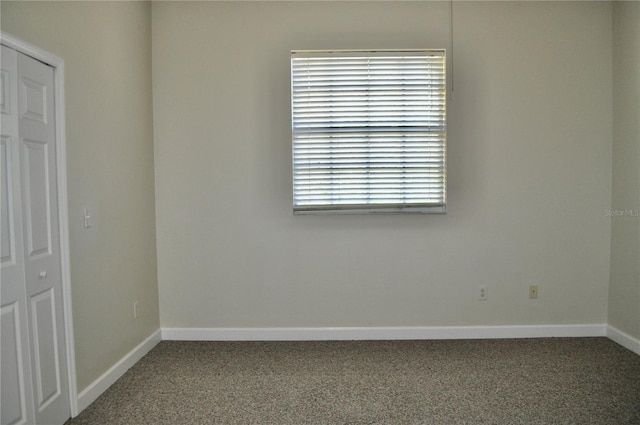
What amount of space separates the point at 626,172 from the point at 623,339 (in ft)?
4.66

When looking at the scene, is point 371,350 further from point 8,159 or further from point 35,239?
point 8,159

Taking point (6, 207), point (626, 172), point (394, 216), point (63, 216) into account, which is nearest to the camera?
point (6, 207)

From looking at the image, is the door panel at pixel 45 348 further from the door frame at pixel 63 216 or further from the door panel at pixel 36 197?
the door panel at pixel 36 197

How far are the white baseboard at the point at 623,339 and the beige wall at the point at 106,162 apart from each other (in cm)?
406

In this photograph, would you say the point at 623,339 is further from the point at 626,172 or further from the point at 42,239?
the point at 42,239

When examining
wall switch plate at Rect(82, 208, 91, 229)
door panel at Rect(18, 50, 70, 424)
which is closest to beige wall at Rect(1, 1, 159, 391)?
wall switch plate at Rect(82, 208, 91, 229)

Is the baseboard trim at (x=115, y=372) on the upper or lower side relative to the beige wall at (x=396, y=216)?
lower

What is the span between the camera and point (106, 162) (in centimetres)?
328

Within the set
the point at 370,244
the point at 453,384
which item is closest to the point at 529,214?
the point at 370,244

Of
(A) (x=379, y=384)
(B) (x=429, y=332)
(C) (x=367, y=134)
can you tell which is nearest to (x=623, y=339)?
(B) (x=429, y=332)

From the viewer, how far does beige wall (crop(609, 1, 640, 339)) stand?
149 inches

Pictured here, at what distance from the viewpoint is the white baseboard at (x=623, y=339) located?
3758 millimetres

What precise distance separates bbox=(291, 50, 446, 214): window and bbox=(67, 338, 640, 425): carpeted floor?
1269 mm

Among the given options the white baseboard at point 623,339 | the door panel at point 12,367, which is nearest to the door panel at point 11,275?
the door panel at point 12,367
